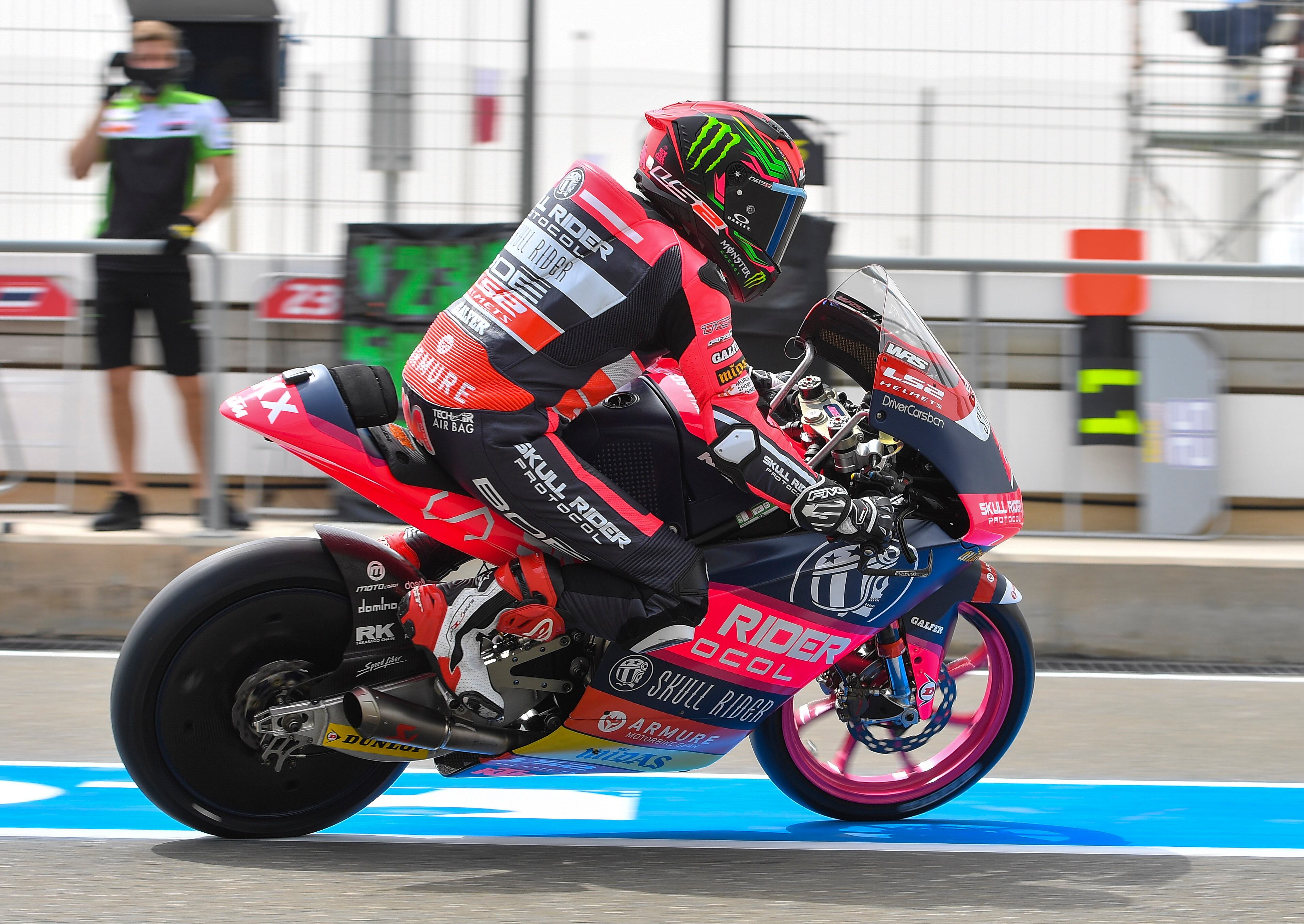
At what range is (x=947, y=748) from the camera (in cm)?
438

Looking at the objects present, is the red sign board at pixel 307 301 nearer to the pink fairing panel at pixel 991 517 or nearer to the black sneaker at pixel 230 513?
the black sneaker at pixel 230 513

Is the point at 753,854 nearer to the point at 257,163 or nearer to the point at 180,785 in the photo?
the point at 180,785

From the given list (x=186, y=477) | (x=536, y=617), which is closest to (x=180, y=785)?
(x=536, y=617)

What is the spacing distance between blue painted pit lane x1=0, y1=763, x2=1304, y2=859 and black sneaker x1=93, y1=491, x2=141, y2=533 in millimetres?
2181

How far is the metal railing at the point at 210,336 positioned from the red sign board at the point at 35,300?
263 millimetres

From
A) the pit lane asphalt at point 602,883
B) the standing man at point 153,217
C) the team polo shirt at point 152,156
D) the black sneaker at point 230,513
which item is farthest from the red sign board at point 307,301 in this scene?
the pit lane asphalt at point 602,883

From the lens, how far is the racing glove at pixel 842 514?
3656 mm

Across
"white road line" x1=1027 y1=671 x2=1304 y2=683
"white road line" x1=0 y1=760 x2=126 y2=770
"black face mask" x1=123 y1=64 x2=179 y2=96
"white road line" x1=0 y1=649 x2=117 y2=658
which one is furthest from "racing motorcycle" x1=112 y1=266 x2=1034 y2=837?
"black face mask" x1=123 y1=64 x2=179 y2=96

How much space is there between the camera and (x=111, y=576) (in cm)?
646

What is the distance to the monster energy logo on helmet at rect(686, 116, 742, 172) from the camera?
146 inches

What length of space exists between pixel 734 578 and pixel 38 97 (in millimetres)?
5565

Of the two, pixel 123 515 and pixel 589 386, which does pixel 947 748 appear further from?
pixel 123 515

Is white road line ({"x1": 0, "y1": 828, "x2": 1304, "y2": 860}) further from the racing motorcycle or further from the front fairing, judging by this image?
the front fairing

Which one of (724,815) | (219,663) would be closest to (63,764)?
(219,663)
